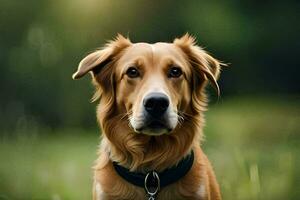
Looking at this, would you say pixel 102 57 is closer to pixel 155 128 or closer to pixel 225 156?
pixel 155 128

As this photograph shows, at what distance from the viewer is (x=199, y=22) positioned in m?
6.41

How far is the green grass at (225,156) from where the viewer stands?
5.46 meters

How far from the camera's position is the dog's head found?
12.9ft

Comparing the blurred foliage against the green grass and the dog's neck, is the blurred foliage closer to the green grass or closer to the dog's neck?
Result: the green grass

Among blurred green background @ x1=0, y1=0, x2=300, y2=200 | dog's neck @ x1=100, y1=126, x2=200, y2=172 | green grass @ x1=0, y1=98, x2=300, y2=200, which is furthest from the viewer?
blurred green background @ x1=0, y1=0, x2=300, y2=200

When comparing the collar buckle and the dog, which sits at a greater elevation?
the dog

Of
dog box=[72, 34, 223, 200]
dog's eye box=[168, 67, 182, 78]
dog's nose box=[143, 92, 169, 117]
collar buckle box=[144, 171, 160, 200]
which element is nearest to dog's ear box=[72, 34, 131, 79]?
dog box=[72, 34, 223, 200]

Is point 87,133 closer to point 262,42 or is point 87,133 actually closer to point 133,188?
point 262,42

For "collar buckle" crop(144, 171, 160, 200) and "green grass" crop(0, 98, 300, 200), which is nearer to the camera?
"collar buckle" crop(144, 171, 160, 200)

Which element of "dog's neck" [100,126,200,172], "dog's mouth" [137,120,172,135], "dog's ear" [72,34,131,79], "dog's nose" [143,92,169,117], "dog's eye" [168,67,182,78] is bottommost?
"dog's neck" [100,126,200,172]

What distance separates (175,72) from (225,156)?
1.75 metres

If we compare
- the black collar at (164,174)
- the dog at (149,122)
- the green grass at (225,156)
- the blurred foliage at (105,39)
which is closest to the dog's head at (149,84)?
the dog at (149,122)

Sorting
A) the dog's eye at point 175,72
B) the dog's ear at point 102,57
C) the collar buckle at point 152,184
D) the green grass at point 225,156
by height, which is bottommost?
the green grass at point 225,156

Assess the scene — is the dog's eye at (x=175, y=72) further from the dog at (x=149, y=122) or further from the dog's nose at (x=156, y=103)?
the dog's nose at (x=156, y=103)
